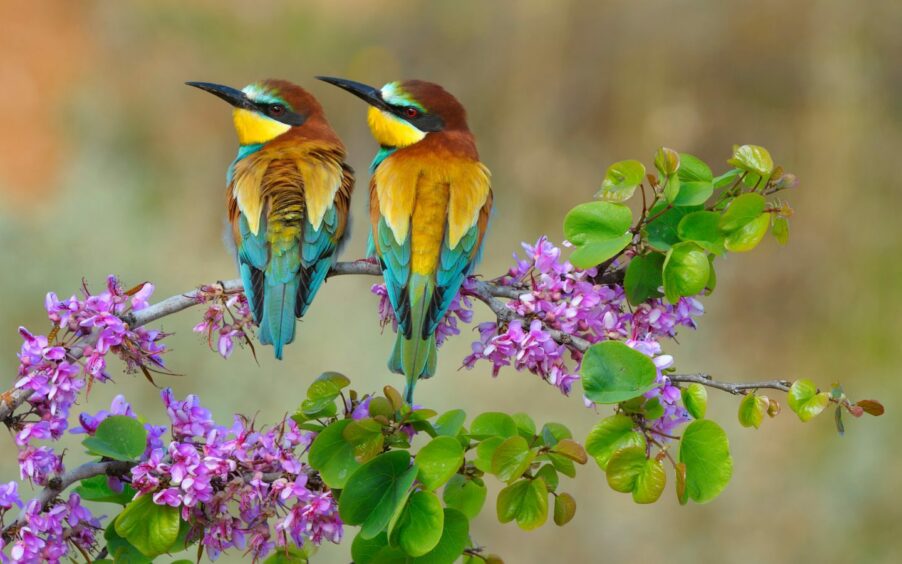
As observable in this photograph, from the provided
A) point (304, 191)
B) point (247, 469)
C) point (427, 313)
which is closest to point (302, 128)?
point (304, 191)

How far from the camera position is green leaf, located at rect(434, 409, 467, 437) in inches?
40.3

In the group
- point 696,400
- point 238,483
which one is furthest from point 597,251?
point 238,483

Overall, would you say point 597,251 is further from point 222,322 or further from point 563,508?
point 222,322

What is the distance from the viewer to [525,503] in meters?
0.96

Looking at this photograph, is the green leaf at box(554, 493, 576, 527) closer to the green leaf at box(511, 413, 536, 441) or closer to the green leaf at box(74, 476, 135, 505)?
A: the green leaf at box(511, 413, 536, 441)

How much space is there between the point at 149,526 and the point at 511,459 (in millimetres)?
344

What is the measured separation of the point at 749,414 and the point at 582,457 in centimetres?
16

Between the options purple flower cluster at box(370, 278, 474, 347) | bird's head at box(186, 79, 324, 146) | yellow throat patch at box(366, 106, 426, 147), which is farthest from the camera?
bird's head at box(186, 79, 324, 146)

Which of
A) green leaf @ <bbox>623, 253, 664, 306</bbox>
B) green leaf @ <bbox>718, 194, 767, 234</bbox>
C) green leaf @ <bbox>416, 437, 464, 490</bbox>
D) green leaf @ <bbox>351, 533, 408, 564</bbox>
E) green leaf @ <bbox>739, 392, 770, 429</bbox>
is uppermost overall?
green leaf @ <bbox>718, 194, 767, 234</bbox>

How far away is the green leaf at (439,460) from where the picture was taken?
0.95 meters

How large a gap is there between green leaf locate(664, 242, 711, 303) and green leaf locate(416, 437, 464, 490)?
235 mm

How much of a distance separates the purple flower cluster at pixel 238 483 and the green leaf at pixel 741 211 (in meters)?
0.43

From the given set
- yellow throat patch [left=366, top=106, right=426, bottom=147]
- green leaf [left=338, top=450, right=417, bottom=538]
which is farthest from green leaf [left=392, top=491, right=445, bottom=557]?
yellow throat patch [left=366, top=106, right=426, bottom=147]

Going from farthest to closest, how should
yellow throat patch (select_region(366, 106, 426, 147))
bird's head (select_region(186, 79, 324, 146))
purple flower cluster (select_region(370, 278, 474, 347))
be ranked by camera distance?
bird's head (select_region(186, 79, 324, 146)) < yellow throat patch (select_region(366, 106, 426, 147)) < purple flower cluster (select_region(370, 278, 474, 347))
